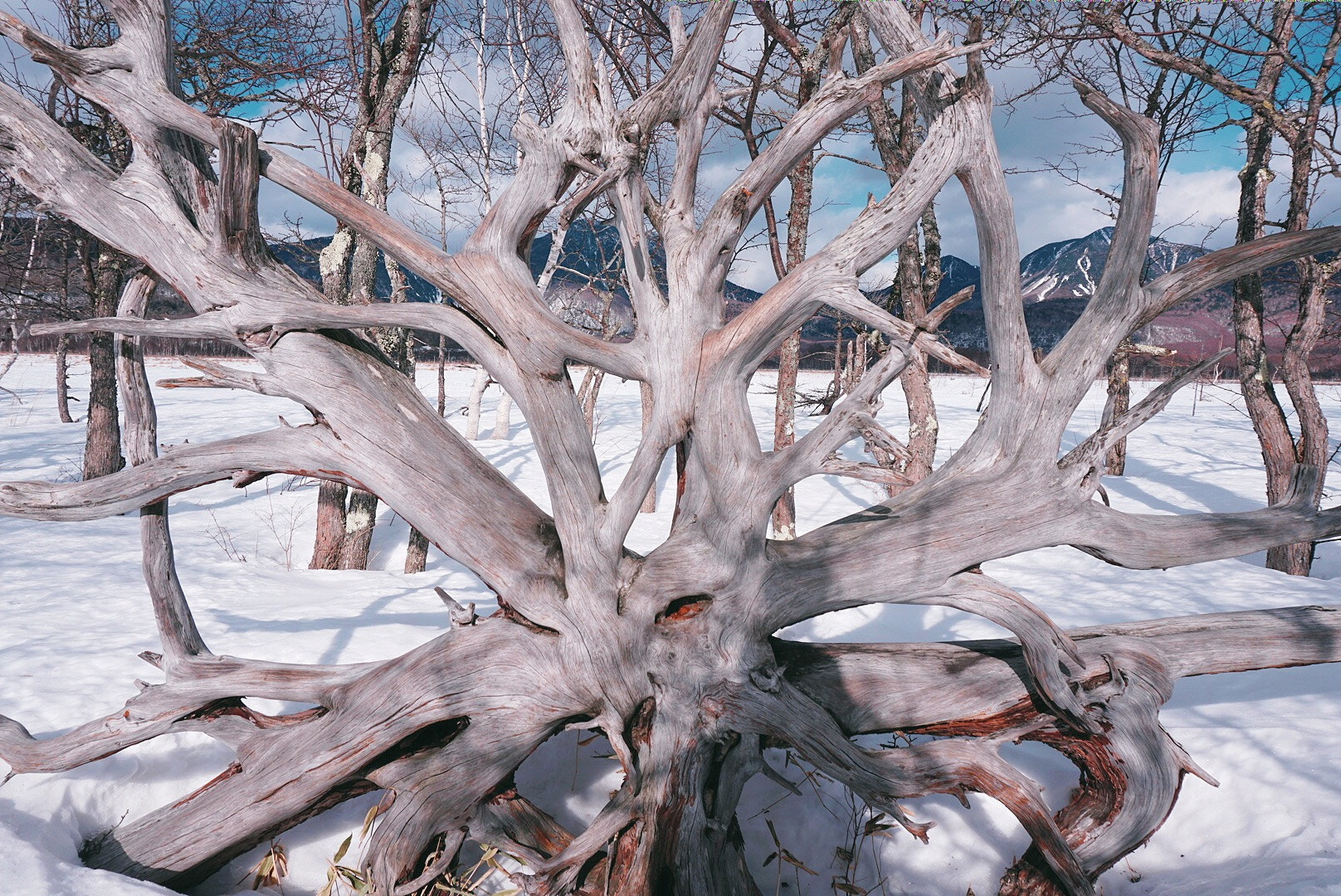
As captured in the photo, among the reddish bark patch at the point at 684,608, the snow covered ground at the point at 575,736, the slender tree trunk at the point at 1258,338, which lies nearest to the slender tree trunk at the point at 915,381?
the snow covered ground at the point at 575,736

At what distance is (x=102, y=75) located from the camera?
116 inches

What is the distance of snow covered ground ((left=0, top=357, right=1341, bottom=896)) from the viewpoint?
9.37 ft

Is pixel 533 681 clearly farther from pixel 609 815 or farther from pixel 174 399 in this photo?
pixel 174 399

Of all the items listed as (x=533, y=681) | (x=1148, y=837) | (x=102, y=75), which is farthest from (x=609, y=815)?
(x=102, y=75)

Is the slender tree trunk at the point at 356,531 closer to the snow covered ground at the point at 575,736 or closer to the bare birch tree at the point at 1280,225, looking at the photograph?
the snow covered ground at the point at 575,736

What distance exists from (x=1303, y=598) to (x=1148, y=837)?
3.51m

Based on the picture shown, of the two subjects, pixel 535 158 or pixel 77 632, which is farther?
pixel 77 632

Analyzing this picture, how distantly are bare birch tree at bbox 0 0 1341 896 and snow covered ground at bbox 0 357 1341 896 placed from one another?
270 mm

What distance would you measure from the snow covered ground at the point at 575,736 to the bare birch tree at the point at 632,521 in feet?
0.88

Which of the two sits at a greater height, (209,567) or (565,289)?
(565,289)

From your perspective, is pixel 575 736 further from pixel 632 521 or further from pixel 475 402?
pixel 475 402

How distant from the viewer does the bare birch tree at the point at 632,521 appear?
2.90m

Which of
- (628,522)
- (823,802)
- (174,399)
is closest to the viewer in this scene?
(628,522)

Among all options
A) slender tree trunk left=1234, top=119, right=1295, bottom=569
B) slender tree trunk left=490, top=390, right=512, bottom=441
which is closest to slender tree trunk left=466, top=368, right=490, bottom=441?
slender tree trunk left=490, top=390, right=512, bottom=441
